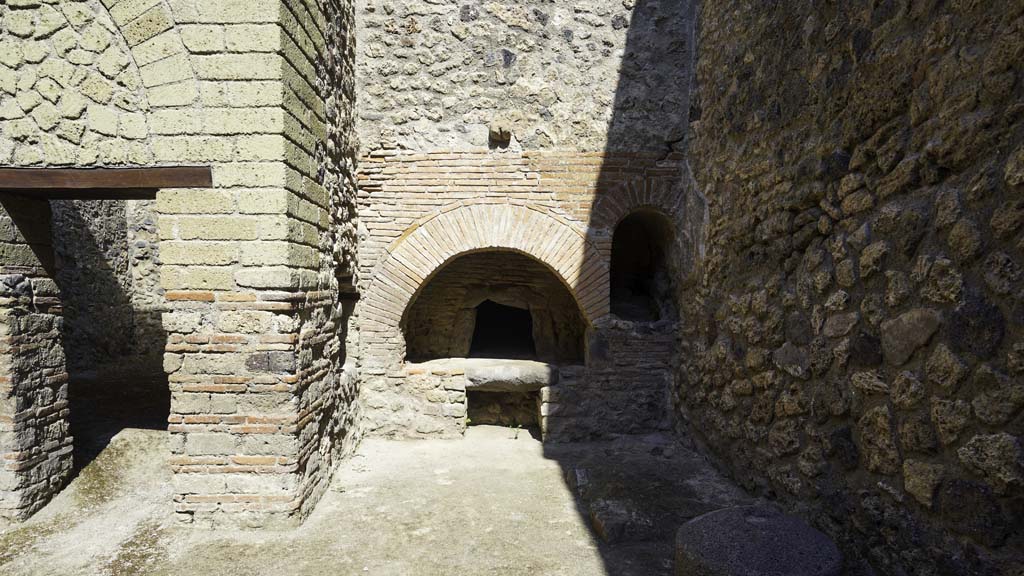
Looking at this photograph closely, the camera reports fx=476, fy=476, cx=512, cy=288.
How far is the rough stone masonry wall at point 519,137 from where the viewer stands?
4582mm

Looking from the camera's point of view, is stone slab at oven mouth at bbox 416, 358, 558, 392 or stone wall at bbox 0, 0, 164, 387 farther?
stone slab at oven mouth at bbox 416, 358, 558, 392

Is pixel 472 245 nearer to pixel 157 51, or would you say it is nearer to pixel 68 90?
pixel 157 51

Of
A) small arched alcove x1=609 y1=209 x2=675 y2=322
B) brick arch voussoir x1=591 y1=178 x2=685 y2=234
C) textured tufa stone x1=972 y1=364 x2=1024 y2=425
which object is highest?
brick arch voussoir x1=591 y1=178 x2=685 y2=234

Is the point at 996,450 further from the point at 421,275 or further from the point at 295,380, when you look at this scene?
the point at 421,275

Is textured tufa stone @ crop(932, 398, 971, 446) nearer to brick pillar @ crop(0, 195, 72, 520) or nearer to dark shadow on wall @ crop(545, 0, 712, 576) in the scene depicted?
dark shadow on wall @ crop(545, 0, 712, 576)

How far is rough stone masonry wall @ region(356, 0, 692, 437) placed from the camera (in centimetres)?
458

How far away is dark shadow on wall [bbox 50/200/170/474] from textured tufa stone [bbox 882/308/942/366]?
20.8 ft

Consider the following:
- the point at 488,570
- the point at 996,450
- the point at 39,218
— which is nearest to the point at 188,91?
the point at 39,218

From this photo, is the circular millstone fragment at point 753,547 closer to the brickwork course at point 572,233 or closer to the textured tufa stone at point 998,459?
the brickwork course at point 572,233

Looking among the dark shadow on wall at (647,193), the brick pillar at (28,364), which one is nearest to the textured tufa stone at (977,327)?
the dark shadow on wall at (647,193)

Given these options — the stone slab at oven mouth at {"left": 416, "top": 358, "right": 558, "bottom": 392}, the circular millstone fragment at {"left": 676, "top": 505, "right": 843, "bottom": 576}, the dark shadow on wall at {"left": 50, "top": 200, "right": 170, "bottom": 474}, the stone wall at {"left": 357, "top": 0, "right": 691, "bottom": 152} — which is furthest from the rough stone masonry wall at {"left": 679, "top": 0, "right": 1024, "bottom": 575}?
the dark shadow on wall at {"left": 50, "top": 200, "right": 170, "bottom": 474}

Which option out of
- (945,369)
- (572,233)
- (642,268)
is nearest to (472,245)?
(572,233)

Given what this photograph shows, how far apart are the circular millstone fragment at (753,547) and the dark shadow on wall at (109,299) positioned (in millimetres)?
5441

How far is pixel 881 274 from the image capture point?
231 centimetres
